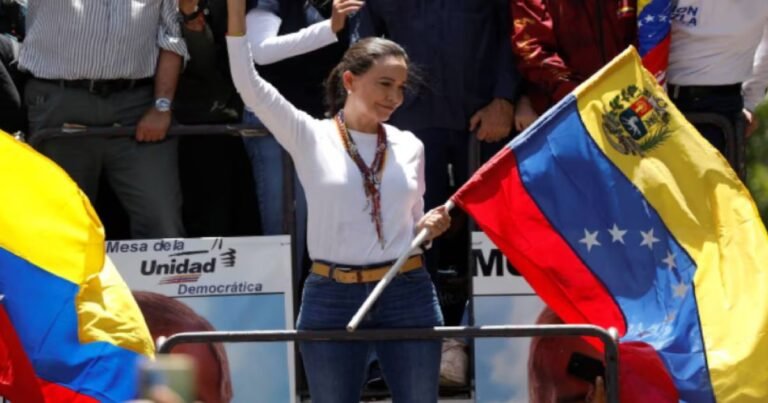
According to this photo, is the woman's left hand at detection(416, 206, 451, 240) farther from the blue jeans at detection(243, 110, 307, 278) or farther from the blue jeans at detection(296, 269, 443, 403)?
the blue jeans at detection(243, 110, 307, 278)

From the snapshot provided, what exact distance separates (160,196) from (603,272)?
2309mm

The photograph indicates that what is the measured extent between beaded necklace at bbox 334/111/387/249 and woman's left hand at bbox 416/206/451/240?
16 cm

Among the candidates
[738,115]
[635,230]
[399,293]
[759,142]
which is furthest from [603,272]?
[759,142]

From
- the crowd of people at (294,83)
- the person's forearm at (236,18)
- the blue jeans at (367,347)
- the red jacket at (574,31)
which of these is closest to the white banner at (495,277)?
the crowd of people at (294,83)

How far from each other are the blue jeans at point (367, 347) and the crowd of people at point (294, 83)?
121cm

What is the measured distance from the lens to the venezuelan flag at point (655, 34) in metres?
→ 8.95

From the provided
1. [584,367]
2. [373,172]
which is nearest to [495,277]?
[584,367]

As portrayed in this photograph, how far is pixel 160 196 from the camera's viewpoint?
930 cm

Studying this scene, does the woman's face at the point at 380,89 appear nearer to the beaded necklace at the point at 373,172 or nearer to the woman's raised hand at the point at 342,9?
the beaded necklace at the point at 373,172

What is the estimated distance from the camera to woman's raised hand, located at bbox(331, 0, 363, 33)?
8.93 metres

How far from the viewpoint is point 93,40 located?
9367mm

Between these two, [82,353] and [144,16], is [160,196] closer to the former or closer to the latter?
[144,16]

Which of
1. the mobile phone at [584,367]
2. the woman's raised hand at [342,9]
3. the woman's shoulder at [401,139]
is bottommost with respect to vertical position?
the mobile phone at [584,367]

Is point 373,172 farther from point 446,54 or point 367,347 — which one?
point 446,54
